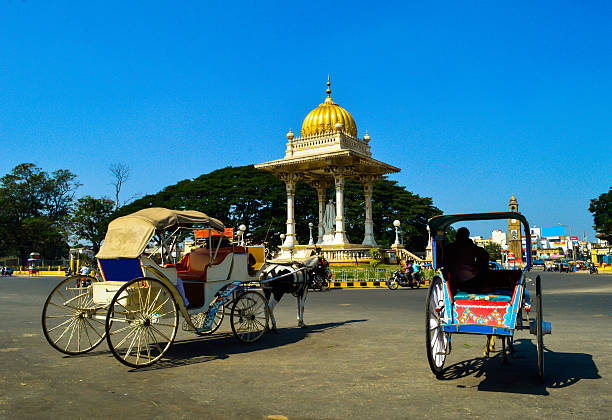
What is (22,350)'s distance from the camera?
332 inches

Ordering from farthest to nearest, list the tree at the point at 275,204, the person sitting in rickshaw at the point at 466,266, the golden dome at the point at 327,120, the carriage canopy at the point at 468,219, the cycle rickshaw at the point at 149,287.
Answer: the tree at the point at 275,204 → the golden dome at the point at 327,120 → the cycle rickshaw at the point at 149,287 → the carriage canopy at the point at 468,219 → the person sitting in rickshaw at the point at 466,266

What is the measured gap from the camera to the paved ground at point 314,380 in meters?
5.05

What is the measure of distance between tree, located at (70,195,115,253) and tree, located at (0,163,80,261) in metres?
5.59

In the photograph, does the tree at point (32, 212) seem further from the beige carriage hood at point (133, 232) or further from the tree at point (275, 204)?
the beige carriage hood at point (133, 232)

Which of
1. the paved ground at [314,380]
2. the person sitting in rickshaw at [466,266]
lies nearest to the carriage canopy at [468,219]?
the person sitting in rickshaw at [466,266]

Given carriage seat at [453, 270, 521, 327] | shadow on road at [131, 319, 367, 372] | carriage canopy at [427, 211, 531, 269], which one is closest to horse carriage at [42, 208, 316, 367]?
shadow on road at [131, 319, 367, 372]

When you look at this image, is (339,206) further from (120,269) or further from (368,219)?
(120,269)

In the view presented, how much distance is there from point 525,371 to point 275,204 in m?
50.5

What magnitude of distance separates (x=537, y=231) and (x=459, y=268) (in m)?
191

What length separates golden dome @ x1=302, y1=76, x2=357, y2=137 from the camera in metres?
39.4

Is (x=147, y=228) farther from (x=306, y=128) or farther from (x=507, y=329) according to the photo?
(x=306, y=128)

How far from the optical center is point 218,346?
8.93m

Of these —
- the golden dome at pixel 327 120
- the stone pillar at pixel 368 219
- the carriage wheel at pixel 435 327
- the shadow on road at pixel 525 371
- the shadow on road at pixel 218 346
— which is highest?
the golden dome at pixel 327 120

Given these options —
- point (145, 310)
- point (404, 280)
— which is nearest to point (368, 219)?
point (404, 280)
